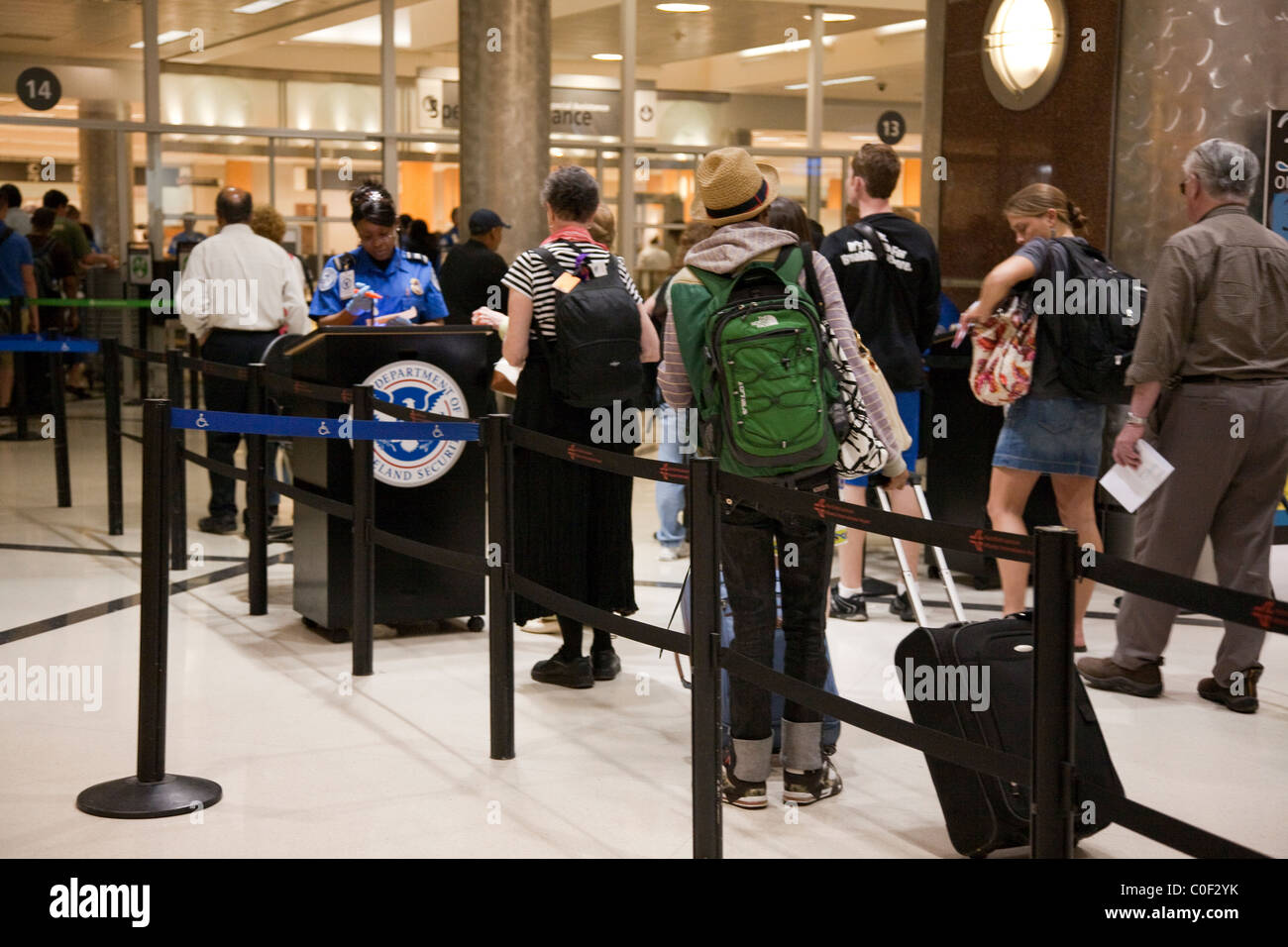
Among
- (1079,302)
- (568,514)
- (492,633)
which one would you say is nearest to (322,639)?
(568,514)

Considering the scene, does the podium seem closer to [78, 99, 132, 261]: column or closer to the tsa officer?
the tsa officer

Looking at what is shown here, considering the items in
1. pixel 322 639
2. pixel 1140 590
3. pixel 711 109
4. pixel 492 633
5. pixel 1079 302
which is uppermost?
pixel 711 109

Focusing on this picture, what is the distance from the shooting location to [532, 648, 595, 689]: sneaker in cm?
508

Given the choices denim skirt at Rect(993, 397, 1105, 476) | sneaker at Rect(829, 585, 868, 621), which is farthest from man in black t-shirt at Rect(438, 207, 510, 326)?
denim skirt at Rect(993, 397, 1105, 476)

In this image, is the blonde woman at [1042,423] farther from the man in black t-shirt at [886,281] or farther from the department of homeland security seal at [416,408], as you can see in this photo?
the department of homeland security seal at [416,408]

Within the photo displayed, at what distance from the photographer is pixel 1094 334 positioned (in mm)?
5172

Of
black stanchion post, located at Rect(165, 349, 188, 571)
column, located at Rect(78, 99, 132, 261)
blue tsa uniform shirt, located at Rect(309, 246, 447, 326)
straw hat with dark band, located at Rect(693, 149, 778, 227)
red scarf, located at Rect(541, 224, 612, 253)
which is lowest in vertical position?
black stanchion post, located at Rect(165, 349, 188, 571)

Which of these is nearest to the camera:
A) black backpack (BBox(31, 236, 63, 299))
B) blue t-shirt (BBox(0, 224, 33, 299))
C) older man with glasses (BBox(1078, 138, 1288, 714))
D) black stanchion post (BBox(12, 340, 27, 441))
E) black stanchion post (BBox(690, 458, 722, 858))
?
black stanchion post (BBox(690, 458, 722, 858))

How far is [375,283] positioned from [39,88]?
8.56 metres

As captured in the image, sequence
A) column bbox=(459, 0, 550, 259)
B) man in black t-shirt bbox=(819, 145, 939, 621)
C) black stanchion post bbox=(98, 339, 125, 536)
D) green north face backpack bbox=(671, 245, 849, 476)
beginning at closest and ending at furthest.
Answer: green north face backpack bbox=(671, 245, 849, 476) < man in black t-shirt bbox=(819, 145, 939, 621) < black stanchion post bbox=(98, 339, 125, 536) < column bbox=(459, 0, 550, 259)

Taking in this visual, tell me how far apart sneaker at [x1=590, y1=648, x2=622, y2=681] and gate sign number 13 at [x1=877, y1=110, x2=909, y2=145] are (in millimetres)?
13792

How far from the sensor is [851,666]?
17.4 feet

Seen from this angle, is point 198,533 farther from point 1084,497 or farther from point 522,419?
point 1084,497

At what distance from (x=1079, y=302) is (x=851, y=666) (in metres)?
1.51
